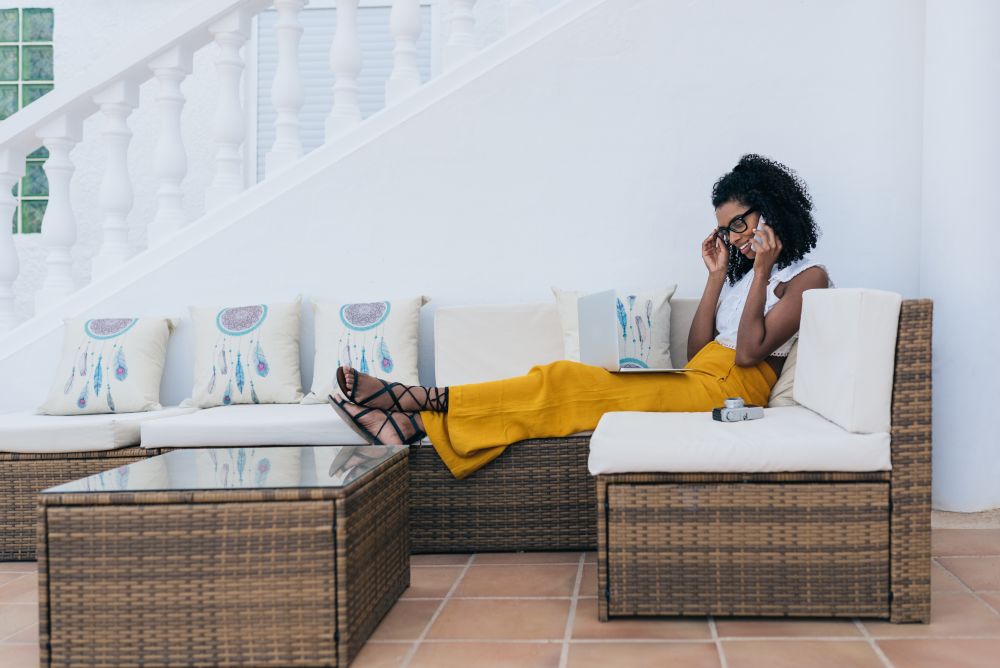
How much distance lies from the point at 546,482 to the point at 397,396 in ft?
1.75

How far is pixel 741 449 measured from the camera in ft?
6.89

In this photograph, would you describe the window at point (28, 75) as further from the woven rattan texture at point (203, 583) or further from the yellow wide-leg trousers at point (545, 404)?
the woven rattan texture at point (203, 583)

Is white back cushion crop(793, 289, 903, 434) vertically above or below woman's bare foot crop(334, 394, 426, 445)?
above

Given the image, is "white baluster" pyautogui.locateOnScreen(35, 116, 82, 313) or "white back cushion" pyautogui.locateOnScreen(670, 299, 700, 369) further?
"white baluster" pyautogui.locateOnScreen(35, 116, 82, 313)

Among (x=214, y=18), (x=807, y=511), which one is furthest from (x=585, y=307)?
(x=214, y=18)

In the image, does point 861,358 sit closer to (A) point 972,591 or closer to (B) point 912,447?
(B) point 912,447

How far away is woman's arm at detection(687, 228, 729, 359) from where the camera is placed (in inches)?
127

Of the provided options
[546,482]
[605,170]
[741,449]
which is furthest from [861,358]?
[605,170]

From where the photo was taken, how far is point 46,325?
3.92 m

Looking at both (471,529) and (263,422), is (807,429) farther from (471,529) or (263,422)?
(263,422)

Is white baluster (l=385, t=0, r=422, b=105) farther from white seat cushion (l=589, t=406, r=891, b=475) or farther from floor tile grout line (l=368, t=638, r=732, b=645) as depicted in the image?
floor tile grout line (l=368, t=638, r=732, b=645)

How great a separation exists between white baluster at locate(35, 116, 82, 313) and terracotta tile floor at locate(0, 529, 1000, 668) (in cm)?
170

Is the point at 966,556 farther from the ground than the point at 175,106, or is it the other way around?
the point at 175,106

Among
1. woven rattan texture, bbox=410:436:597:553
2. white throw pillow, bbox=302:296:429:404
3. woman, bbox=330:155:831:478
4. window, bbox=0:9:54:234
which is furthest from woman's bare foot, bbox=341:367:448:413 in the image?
window, bbox=0:9:54:234
